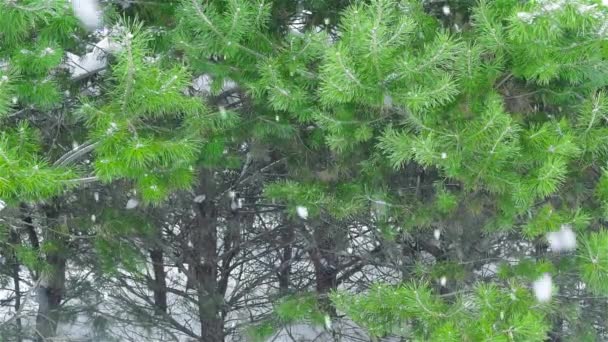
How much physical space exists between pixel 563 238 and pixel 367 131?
138 cm

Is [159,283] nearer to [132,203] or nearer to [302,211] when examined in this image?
[132,203]

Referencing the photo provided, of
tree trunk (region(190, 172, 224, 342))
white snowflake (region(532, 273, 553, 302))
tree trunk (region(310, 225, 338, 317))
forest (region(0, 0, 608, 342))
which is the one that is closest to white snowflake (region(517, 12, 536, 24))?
forest (region(0, 0, 608, 342))

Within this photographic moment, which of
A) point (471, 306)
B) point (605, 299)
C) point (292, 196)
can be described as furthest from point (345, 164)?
point (605, 299)

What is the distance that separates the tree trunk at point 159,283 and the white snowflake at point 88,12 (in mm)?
3373

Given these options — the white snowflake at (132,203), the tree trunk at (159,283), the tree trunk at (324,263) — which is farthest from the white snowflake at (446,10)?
the tree trunk at (159,283)

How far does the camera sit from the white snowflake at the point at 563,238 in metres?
4.16

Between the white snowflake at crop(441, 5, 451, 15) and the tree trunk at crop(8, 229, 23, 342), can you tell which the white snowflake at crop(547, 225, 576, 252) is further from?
the tree trunk at crop(8, 229, 23, 342)

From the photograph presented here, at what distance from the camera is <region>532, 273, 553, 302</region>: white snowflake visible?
4.29m

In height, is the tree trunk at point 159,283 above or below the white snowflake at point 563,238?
above

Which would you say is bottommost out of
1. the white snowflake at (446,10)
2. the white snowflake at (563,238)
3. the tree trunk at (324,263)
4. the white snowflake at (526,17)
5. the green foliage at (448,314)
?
the green foliage at (448,314)

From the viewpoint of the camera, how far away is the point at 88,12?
4.12 metres

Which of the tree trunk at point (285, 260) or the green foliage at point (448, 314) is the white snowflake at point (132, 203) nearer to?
the tree trunk at point (285, 260)

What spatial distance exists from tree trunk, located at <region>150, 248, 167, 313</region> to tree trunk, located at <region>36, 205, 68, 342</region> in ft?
3.04

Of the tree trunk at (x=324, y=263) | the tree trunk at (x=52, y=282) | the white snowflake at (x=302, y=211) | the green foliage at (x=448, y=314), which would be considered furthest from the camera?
the tree trunk at (x=324, y=263)
